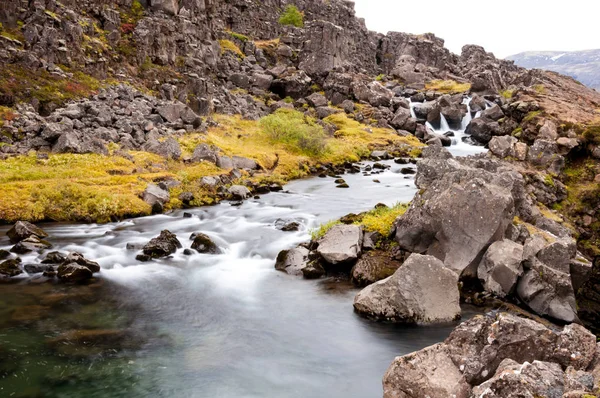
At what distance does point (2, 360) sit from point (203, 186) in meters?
19.9

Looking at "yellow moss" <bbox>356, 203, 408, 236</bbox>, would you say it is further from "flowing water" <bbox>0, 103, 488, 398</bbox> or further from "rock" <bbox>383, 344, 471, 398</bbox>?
"rock" <bbox>383, 344, 471, 398</bbox>

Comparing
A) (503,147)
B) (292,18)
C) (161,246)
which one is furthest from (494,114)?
(161,246)

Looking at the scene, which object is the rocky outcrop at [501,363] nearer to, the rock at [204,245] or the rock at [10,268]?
the rock at [204,245]

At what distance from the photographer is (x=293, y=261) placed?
19094 millimetres

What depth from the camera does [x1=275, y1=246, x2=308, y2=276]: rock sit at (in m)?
18.7

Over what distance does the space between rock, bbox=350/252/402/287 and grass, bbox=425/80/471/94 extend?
7183cm

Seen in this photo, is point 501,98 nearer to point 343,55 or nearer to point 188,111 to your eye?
point 343,55

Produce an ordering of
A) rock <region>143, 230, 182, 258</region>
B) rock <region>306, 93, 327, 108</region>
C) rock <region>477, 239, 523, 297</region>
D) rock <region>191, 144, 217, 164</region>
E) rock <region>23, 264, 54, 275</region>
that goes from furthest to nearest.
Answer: rock <region>306, 93, 327, 108</region> → rock <region>191, 144, 217, 164</region> → rock <region>143, 230, 182, 258</region> → rock <region>23, 264, 54, 275</region> → rock <region>477, 239, 523, 297</region>

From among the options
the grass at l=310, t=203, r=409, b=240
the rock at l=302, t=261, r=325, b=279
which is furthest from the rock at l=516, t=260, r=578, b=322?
the rock at l=302, t=261, r=325, b=279

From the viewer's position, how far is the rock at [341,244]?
17828 mm

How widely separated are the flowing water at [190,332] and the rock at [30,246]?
2.13ft

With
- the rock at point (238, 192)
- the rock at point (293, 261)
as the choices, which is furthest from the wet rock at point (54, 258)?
the rock at point (238, 192)

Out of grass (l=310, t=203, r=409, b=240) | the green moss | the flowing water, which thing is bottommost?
the flowing water

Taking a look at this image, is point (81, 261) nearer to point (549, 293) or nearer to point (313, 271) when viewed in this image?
point (313, 271)
